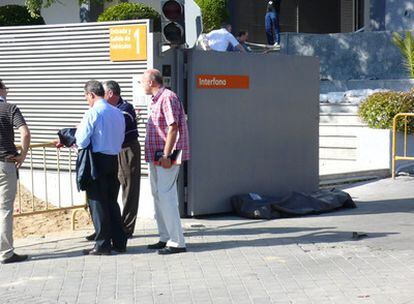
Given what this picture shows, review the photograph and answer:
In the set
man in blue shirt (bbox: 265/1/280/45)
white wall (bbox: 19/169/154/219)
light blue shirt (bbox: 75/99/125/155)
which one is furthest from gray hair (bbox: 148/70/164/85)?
man in blue shirt (bbox: 265/1/280/45)

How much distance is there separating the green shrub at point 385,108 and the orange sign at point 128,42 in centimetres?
650

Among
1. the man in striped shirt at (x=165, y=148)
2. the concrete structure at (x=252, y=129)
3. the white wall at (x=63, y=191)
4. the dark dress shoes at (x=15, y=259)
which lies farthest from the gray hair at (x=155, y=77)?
the white wall at (x=63, y=191)

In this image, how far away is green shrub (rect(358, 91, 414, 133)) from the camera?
16.0m

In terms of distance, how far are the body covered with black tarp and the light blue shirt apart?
3.03m

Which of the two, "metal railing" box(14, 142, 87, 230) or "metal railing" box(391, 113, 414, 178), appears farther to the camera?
"metal railing" box(391, 113, 414, 178)

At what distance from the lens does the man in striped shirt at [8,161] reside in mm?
8570


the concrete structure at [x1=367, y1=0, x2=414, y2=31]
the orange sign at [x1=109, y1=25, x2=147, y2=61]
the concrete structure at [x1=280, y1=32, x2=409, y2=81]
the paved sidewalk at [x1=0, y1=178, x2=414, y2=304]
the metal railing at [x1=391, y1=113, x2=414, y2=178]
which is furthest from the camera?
the concrete structure at [x1=367, y1=0, x2=414, y2=31]

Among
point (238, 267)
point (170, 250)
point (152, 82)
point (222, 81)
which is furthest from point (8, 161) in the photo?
point (222, 81)

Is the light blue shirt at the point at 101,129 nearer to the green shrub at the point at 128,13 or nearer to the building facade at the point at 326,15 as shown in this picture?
the green shrub at the point at 128,13

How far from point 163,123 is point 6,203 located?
6.16 ft

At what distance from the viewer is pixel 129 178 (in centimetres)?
977

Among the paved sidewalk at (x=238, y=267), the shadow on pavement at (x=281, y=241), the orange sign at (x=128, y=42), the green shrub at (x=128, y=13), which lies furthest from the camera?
the green shrub at (x=128, y=13)

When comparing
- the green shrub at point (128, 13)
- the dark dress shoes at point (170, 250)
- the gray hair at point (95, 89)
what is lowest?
the dark dress shoes at point (170, 250)

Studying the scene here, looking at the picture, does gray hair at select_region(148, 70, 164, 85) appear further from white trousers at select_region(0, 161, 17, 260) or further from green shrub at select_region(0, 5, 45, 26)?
green shrub at select_region(0, 5, 45, 26)
